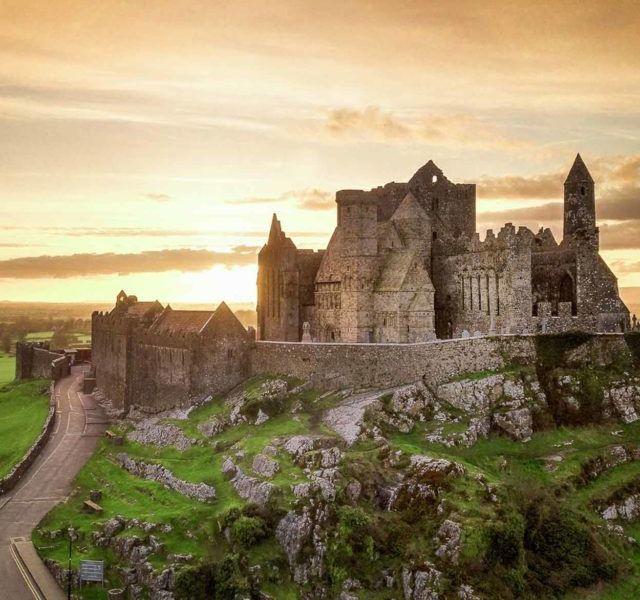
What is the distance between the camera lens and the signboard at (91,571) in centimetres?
5372

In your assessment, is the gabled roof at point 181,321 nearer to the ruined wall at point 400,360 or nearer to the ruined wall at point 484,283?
the ruined wall at point 400,360

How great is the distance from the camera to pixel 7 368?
149000 millimetres

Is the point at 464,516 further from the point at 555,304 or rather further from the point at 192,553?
the point at 555,304

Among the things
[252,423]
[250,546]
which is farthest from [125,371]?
[250,546]

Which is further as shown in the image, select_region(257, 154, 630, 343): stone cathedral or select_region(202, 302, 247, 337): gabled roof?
select_region(202, 302, 247, 337): gabled roof

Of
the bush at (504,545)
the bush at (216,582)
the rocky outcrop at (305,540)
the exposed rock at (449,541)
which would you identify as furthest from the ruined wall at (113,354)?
the bush at (504,545)

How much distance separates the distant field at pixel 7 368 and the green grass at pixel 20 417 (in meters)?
15.4

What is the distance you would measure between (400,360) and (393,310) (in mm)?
8675

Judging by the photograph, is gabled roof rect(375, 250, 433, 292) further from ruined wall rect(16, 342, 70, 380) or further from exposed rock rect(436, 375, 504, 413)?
ruined wall rect(16, 342, 70, 380)

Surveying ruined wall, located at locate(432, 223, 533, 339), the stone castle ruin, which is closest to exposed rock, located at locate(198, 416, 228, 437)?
the stone castle ruin

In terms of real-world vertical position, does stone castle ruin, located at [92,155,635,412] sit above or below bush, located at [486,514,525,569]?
above

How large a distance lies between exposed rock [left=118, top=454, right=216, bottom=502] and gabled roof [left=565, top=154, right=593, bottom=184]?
148 ft

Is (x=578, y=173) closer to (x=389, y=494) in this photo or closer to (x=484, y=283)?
(x=484, y=283)

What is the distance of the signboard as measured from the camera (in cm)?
5372
